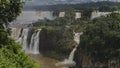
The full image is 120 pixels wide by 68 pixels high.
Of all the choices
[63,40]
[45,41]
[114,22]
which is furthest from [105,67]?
[45,41]

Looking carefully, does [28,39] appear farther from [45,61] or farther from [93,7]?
[93,7]

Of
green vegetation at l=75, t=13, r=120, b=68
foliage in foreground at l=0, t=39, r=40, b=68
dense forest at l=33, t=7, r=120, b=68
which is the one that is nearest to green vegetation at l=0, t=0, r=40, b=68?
foliage in foreground at l=0, t=39, r=40, b=68

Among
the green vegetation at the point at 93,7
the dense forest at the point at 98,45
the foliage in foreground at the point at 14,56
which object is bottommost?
the green vegetation at the point at 93,7

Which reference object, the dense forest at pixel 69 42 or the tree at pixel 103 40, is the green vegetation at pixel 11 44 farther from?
the tree at pixel 103 40

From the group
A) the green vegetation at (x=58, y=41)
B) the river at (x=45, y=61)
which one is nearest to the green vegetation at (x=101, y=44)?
the river at (x=45, y=61)

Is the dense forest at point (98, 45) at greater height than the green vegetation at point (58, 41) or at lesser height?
greater

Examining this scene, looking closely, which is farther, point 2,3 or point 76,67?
point 76,67

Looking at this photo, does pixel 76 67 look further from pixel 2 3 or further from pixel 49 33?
pixel 2 3

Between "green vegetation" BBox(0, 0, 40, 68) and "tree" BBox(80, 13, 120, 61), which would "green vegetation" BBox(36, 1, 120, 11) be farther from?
"green vegetation" BBox(0, 0, 40, 68)

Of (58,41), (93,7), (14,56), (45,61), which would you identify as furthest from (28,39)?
(14,56)
